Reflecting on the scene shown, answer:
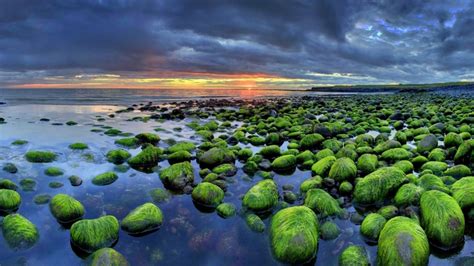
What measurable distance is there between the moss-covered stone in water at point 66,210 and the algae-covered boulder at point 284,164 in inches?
212

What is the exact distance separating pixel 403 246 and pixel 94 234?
16.2ft

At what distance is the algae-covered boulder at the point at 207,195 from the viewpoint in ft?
22.9

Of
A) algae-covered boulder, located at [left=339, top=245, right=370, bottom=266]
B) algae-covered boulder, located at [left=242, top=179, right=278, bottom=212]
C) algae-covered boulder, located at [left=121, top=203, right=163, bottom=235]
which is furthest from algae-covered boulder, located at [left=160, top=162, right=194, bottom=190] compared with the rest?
algae-covered boulder, located at [left=339, top=245, right=370, bottom=266]

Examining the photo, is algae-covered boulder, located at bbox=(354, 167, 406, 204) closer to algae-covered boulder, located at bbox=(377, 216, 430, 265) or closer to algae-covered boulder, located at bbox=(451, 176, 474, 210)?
algae-covered boulder, located at bbox=(451, 176, 474, 210)

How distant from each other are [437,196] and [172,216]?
5119 mm

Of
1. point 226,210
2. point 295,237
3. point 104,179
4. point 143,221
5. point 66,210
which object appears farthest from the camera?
point 104,179

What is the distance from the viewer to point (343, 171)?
25.3 feet

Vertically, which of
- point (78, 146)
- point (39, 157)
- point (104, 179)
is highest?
point (104, 179)

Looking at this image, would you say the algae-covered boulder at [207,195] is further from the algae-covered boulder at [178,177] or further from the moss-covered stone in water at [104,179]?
the moss-covered stone in water at [104,179]

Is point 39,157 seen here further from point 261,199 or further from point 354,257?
point 354,257

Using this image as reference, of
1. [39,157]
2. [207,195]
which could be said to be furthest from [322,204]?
[39,157]

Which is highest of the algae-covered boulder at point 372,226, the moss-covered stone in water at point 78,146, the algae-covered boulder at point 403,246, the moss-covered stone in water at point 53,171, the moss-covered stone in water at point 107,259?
the algae-covered boulder at point 403,246

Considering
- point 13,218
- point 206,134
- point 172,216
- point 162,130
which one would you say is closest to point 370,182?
point 172,216

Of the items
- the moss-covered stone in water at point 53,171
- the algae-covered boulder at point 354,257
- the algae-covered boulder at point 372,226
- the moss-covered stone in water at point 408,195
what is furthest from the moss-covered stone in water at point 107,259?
the moss-covered stone in water at point 408,195
